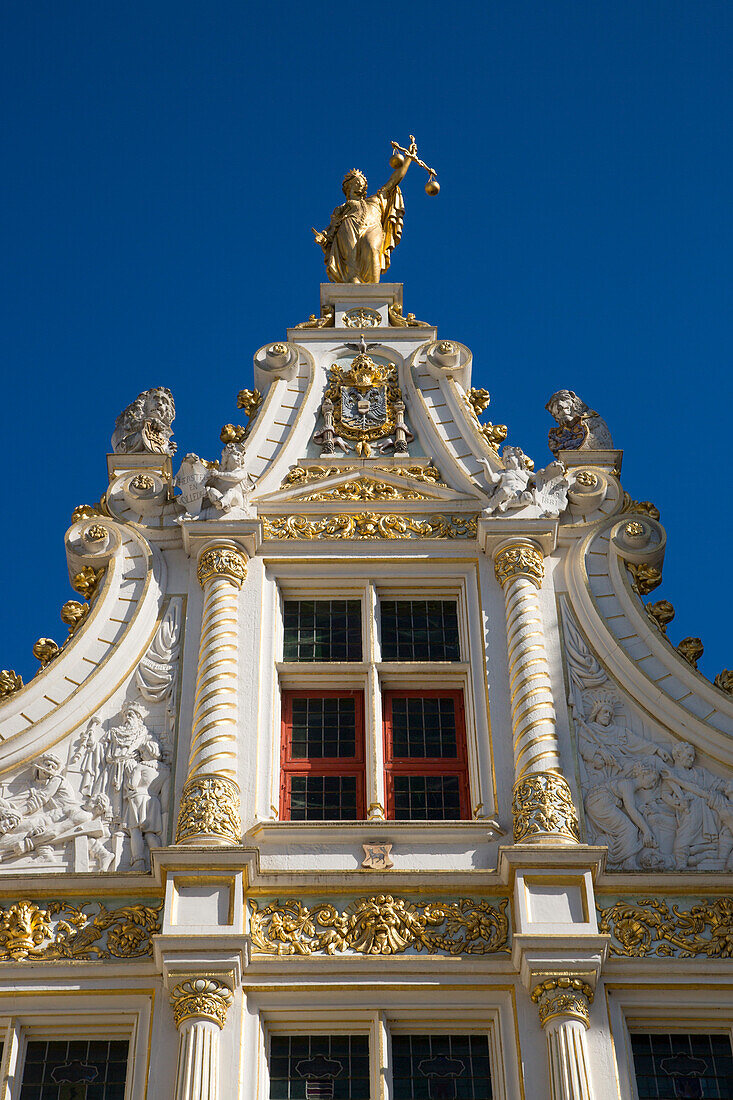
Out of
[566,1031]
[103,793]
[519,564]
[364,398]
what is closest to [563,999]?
[566,1031]

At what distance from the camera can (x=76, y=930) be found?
16141 mm

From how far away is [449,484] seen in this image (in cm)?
2072

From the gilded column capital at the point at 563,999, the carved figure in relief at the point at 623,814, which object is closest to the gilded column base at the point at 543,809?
the carved figure in relief at the point at 623,814

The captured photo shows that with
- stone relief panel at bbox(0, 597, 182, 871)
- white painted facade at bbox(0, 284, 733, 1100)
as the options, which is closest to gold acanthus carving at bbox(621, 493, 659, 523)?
white painted facade at bbox(0, 284, 733, 1100)

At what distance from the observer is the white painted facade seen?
15.6 meters

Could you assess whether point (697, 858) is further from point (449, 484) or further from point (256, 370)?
point (256, 370)

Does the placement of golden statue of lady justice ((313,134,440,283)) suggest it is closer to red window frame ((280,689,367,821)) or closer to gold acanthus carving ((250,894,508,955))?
red window frame ((280,689,367,821))

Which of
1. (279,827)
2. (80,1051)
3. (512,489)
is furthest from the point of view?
(512,489)

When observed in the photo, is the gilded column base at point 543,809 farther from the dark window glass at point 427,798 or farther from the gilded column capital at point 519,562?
the gilded column capital at point 519,562

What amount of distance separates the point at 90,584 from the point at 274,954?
18.1ft

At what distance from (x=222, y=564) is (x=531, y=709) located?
386 cm

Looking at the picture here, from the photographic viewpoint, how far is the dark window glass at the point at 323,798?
57.6 ft

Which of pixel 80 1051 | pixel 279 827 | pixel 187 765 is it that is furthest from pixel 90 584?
pixel 80 1051

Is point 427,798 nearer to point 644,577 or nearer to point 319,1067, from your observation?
point 319,1067
